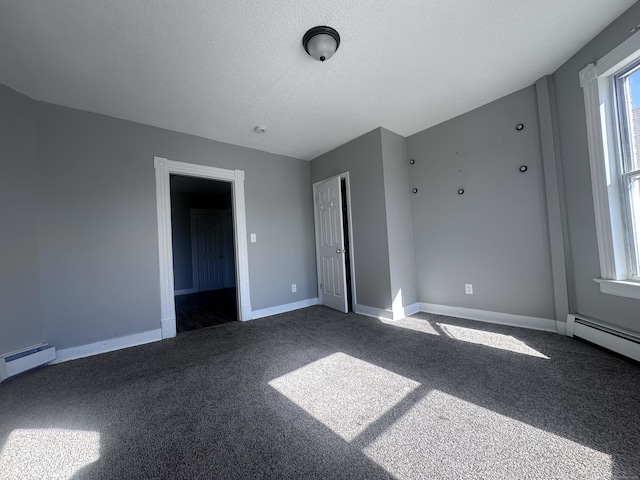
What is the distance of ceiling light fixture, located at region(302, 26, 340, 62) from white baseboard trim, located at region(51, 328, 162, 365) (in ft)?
10.7

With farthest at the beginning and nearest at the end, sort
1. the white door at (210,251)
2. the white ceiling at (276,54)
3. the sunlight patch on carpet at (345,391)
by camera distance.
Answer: the white door at (210,251), the white ceiling at (276,54), the sunlight patch on carpet at (345,391)

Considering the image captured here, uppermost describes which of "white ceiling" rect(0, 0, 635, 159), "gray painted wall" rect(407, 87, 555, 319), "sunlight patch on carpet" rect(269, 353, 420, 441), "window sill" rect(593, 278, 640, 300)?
"white ceiling" rect(0, 0, 635, 159)

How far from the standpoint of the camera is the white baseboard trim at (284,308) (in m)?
3.74

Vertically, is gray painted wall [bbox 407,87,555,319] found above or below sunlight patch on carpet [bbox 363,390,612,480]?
above

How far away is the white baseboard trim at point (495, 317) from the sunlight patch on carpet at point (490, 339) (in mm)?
384

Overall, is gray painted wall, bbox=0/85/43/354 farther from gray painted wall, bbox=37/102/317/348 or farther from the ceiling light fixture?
the ceiling light fixture

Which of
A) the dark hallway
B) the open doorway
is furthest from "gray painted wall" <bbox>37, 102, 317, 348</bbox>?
the open doorway

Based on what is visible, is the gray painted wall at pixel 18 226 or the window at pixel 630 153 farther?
the gray painted wall at pixel 18 226

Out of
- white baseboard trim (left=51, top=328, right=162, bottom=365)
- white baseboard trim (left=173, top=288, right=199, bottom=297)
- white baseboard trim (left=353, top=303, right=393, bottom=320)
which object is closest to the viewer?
white baseboard trim (left=51, top=328, right=162, bottom=365)

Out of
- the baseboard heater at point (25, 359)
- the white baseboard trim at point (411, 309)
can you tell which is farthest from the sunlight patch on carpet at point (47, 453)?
the white baseboard trim at point (411, 309)

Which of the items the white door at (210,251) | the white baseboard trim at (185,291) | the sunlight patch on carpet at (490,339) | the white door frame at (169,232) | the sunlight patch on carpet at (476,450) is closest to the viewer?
the sunlight patch on carpet at (476,450)

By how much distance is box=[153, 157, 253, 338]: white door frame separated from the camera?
119 inches

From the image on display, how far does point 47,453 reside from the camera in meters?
1.28

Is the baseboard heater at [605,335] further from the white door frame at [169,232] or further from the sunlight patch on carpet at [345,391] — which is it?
the white door frame at [169,232]
